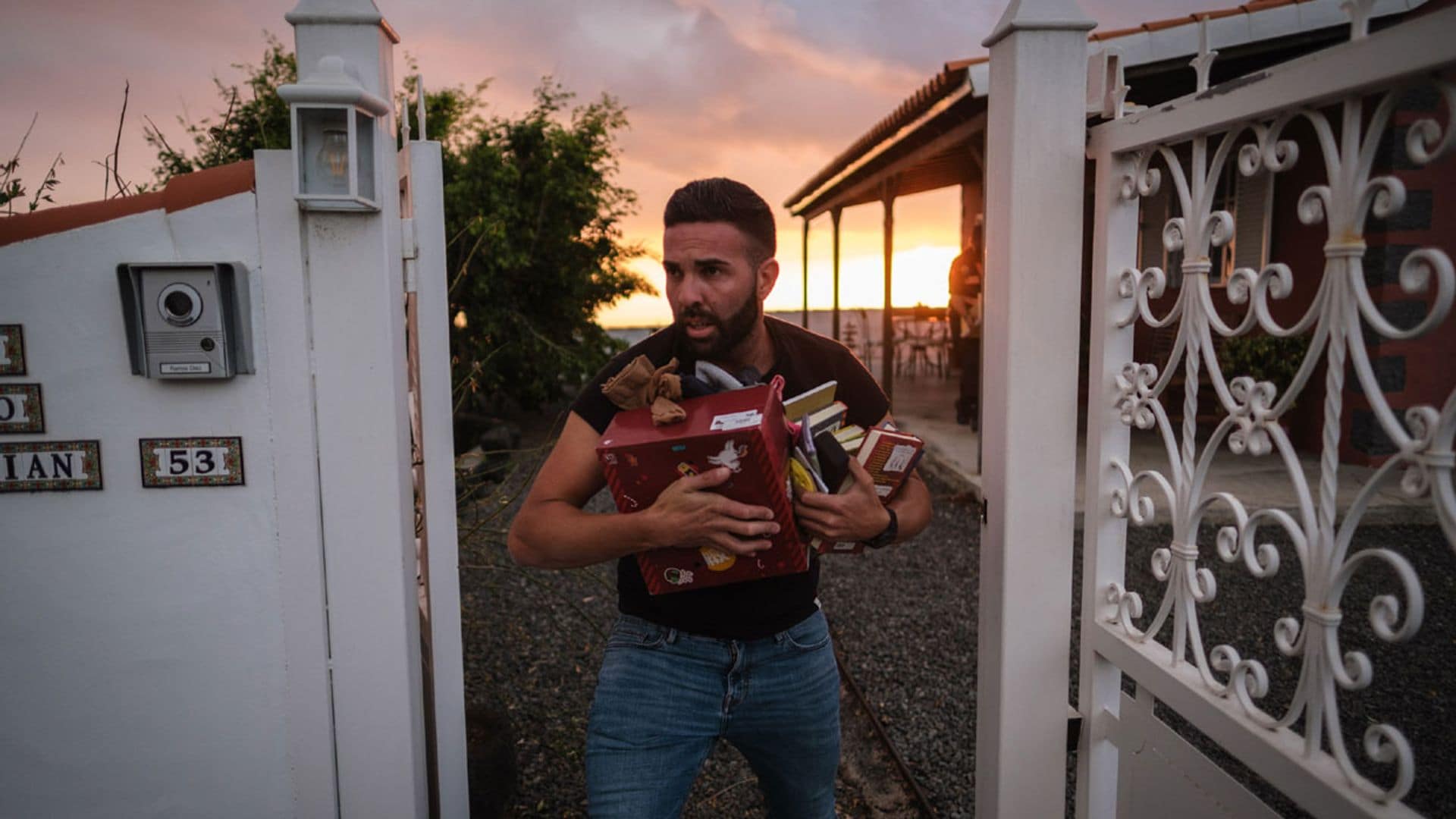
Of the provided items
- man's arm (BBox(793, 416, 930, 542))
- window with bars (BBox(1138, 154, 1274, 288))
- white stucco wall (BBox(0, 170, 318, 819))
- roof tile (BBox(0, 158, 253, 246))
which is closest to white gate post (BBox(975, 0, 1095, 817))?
man's arm (BBox(793, 416, 930, 542))

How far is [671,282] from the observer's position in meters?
2.00

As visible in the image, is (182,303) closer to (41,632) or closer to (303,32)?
(303,32)

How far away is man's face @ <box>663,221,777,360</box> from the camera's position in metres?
1.95

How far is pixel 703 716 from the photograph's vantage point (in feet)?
6.20

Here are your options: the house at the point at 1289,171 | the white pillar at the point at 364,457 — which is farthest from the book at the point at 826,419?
the house at the point at 1289,171

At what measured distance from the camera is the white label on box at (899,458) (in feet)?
5.93

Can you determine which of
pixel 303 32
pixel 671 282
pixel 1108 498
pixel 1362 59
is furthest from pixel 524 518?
pixel 1362 59

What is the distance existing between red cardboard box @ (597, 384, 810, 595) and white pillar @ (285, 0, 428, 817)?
59cm

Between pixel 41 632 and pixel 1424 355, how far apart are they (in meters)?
8.57

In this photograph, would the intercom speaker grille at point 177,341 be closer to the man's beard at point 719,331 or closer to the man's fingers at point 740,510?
the man's beard at point 719,331

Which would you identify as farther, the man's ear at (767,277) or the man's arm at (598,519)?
the man's ear at (767,277)

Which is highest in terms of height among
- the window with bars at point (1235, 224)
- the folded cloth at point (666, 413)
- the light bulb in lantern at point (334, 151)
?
the window with bars at point (1235, 224)

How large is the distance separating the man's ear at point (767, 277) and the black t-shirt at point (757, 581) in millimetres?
105

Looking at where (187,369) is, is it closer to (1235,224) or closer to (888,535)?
(888,535)
